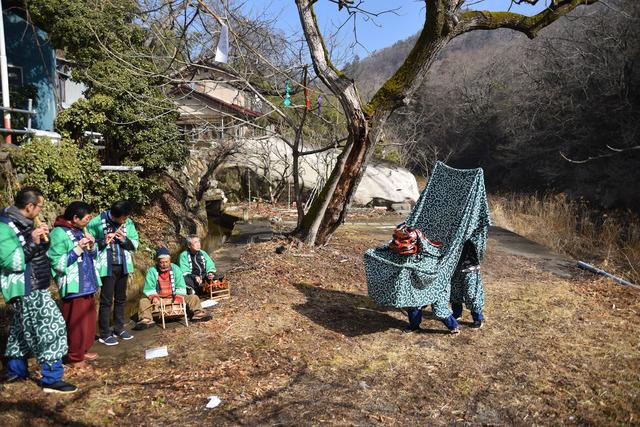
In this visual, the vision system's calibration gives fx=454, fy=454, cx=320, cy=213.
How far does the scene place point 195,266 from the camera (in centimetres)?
623

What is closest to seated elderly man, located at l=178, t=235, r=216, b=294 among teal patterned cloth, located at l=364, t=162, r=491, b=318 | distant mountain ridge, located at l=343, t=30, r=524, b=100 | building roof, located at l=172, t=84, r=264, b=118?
teal patterned cloth, located at l=364, t=162, r=491, b=318

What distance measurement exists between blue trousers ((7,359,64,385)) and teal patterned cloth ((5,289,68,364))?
0.06m

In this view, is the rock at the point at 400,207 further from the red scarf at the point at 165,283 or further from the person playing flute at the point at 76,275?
the person playing flute at the point at 76,275

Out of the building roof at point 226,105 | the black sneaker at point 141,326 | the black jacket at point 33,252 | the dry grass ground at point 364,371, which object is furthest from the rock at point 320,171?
the black jacket at point 33,252

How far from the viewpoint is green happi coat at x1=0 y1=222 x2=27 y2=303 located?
351cm

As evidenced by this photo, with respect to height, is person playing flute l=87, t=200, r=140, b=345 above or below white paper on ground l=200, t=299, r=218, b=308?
above

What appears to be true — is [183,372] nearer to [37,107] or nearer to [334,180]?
[334,180]

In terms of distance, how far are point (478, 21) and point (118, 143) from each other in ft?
30.1

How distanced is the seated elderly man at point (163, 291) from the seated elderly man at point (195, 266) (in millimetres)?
486

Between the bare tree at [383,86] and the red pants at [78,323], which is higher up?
the bare tree at [383,86]

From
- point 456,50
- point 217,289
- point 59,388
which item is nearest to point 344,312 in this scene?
point 217,289

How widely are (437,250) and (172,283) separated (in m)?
3.14

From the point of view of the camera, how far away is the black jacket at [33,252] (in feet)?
11.9

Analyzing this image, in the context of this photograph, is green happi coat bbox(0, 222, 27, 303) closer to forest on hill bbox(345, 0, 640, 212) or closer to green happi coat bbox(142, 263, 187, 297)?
green happi coat bbox(142, 263, 187, 297)
